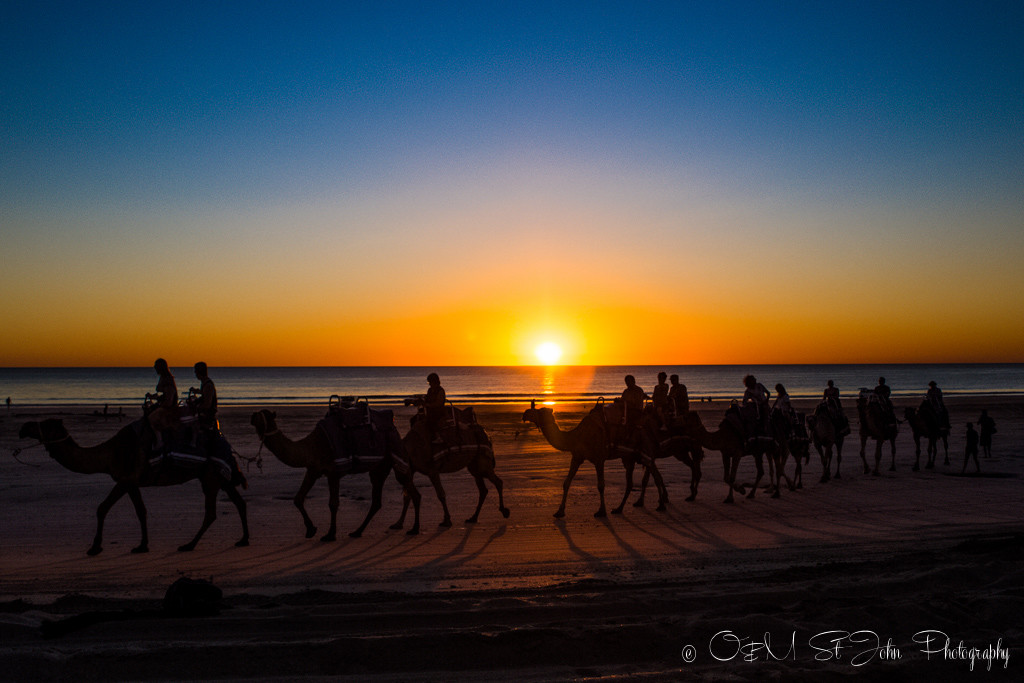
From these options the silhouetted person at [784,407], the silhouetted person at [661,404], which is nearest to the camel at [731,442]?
the silhouetted person at [661,404]

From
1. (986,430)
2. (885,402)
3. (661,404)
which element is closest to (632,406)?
(661,404)

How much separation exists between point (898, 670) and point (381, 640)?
4681 mm

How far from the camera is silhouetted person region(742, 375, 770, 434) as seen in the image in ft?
53.6

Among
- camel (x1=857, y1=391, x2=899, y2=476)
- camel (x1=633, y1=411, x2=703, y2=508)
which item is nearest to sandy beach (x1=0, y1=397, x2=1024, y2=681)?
camel (x1=633, y1=411, x2=703, y2=508)

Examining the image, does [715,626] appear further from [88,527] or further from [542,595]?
[88,527]

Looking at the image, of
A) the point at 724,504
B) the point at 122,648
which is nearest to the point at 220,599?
the point at 122,648

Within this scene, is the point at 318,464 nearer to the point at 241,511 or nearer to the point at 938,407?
the point at 241,511

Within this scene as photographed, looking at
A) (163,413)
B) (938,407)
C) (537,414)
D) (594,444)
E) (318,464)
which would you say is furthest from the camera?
(938,407)

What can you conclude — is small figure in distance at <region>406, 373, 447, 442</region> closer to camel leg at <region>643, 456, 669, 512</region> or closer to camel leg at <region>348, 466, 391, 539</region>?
camel leg at <region>348, 466, 391, 539</region>

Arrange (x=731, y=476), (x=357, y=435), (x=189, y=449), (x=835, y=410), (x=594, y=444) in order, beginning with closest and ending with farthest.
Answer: (x=189, y=449), (x=357, y=435), (x=594, y=444), (x=731, y=476), (x=835, y=410)

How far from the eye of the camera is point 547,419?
14.7m

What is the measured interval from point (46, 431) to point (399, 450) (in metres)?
5.39

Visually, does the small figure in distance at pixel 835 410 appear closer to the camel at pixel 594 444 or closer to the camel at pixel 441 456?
the camel at pixel 594 444

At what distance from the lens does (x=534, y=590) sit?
880 centimetres
